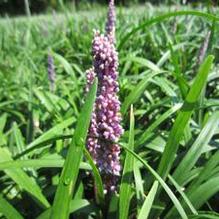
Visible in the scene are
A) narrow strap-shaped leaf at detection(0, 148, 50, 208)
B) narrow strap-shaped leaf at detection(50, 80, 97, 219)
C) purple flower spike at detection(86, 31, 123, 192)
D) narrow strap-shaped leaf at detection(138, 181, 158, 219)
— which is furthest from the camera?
narrow strap-shaped leaf at detection(0, 148, 50, 208)

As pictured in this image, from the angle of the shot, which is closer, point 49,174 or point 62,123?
point 49,174

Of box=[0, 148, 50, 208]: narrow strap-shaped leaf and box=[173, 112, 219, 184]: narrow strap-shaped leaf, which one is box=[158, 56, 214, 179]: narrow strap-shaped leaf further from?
box=[0, 148, 50, 208]: narrow strap-shaped leaf

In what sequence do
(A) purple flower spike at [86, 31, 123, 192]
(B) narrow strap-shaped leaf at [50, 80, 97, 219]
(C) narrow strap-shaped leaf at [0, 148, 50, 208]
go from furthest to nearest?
(C) narrow strap-shaped leaf at [0, 148, 50, 208] → (A) purple flower spike at [86, 31, 123, 192] → (B) narrow strap-shaped leaf at [50, 80, 97, 219]

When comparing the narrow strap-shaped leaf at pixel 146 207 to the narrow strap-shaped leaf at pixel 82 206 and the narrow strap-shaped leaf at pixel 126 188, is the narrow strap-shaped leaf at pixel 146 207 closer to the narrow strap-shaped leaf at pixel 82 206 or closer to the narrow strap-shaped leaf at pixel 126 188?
the narrow strap-shaped leaf at pixel 126 188

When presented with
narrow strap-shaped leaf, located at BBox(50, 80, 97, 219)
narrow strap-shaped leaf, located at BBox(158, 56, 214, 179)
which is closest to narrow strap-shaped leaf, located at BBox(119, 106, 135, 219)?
narrow strap-shaped leaf, located at BBox(158, 56, 214, 179)

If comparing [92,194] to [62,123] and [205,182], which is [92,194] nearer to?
[62,123]

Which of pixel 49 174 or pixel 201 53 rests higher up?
pixel 201 53

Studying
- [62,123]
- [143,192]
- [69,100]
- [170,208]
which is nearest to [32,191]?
[143,192]
